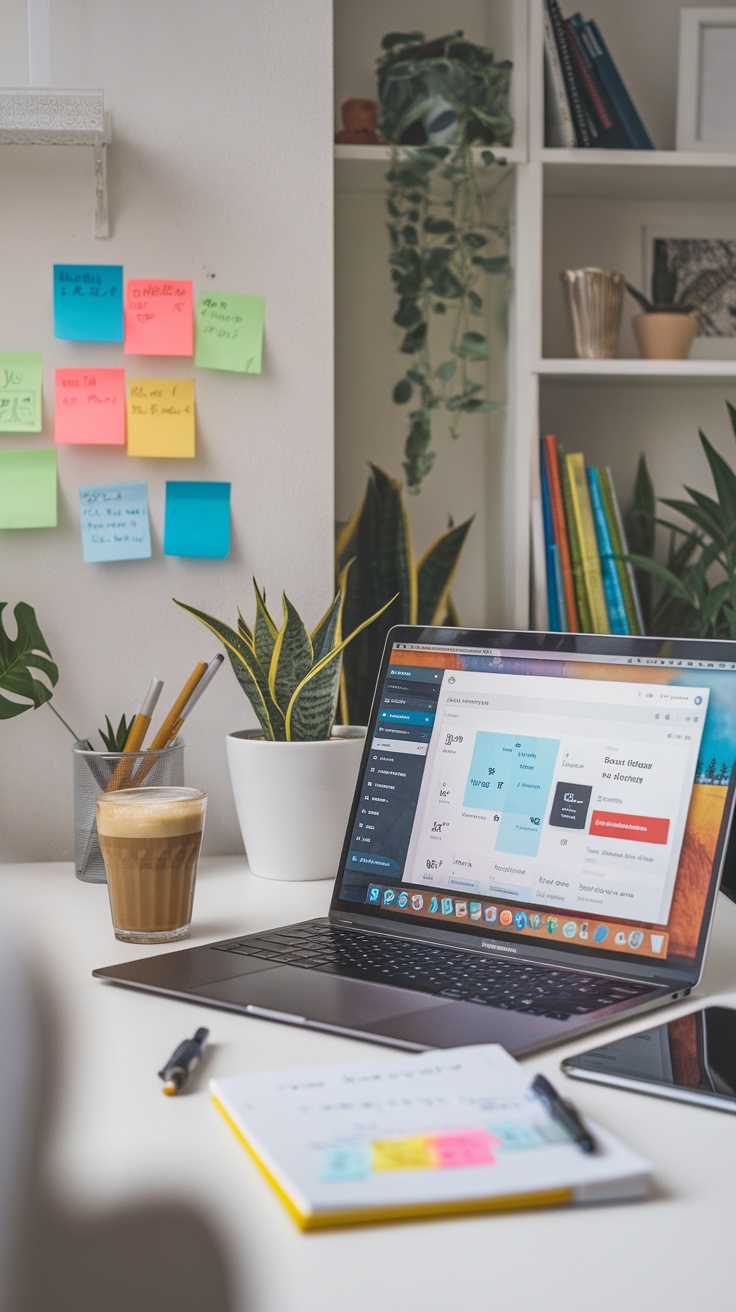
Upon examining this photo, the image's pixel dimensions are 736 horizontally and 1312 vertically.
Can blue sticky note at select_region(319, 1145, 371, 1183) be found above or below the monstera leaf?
below

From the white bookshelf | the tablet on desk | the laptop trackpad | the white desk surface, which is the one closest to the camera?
the white desk surface

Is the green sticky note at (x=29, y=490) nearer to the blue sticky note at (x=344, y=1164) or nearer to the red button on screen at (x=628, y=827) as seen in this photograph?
the red button on screen at (x=628, y=827)

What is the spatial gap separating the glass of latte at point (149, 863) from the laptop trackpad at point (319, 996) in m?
0.15

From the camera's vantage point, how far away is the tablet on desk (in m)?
0.69

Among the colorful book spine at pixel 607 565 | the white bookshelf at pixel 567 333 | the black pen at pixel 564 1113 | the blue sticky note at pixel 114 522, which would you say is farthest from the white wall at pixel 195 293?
the black pen at pixel 564 1113

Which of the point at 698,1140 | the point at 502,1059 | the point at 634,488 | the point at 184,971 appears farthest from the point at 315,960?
the point at 634,488

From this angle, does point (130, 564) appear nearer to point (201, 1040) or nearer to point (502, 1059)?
point (201, 1040)

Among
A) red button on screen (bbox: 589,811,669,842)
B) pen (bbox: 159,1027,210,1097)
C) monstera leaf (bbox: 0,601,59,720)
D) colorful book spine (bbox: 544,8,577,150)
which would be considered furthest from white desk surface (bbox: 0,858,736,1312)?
colorful book spine (bbox: 544,8,577,150)

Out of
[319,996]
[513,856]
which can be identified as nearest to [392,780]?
[513,856]

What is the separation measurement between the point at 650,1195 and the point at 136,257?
3.81 feet

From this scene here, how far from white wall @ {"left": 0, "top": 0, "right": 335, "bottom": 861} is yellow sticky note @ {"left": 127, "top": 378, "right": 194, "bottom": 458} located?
18 millimetres

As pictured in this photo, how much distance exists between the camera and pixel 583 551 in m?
1.58

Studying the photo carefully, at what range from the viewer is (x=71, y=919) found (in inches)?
43.4

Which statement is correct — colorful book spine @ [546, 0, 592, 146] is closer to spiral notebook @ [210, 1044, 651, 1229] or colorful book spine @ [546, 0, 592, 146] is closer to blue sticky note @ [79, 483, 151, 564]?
blue sticky note @ [79, 483, 151, 564]
